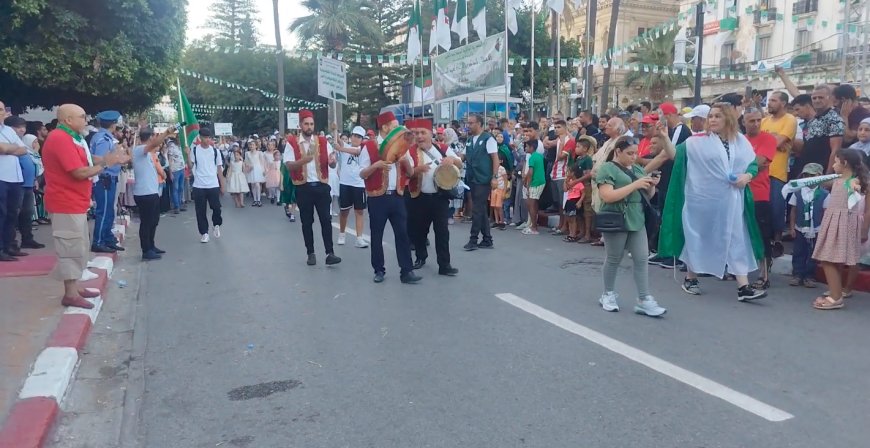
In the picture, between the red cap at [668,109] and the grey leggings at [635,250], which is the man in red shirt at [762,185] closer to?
the grey leggings at [635,250]

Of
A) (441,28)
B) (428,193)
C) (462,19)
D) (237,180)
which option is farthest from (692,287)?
(441,28)

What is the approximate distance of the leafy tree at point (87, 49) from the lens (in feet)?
48.4

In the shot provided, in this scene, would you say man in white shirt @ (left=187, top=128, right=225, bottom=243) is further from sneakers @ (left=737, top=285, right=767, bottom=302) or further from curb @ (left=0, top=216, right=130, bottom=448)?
sneakers @ (left=737, top=285, right=767, bottom=302)

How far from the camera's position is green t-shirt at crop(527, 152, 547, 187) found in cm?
1216

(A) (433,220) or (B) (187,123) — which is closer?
(A) (433,220)

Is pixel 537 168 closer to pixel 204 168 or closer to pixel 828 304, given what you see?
pixel 204 168

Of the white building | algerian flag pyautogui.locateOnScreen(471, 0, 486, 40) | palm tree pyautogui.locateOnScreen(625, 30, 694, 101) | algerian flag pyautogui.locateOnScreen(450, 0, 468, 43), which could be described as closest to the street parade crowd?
algerian flag pyautogui.locateOnScreen(471, 0, 486, 40)

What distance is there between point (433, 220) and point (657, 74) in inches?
1454

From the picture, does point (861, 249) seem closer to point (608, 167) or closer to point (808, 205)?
point (808, 205)

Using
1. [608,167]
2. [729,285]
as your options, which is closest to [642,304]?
[608,167]

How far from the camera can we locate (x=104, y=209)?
10102 mm

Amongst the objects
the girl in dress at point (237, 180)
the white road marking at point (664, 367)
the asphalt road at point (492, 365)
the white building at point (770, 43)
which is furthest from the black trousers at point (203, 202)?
the white building at point (770, 43)

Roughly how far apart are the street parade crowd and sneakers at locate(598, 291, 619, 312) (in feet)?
0.04

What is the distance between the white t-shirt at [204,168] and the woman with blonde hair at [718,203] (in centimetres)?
773
